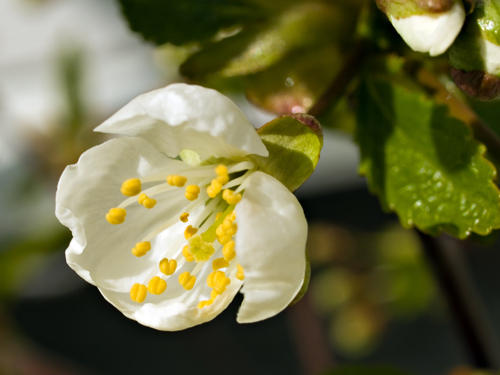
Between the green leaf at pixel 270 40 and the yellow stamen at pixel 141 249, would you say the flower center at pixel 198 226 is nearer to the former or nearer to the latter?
the yellow stamen at pixel 141 249

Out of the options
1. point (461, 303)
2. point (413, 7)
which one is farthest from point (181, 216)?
point (461, 303)

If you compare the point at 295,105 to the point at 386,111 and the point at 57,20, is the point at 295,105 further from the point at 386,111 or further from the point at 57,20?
the point at 57,20

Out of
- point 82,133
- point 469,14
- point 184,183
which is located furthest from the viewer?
point 82,133

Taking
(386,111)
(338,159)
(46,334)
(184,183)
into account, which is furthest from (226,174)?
(338,159)

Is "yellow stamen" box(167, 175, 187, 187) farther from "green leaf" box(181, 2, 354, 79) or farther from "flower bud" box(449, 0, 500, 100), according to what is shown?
"flower bud" box(449, 0, 500, 100)

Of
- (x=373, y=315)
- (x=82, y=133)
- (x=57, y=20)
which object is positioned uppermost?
(x=82, y=133)

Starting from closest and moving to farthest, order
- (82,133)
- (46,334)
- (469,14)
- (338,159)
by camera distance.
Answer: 1. (469,14)
2. (82,133)
3. (46,334)
4. (338,159)

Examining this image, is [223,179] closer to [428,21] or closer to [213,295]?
[213,295]
